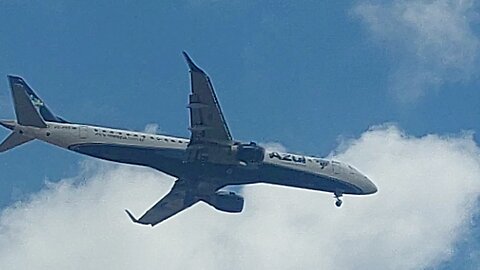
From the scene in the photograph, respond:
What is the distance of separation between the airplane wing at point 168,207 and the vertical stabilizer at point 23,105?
1690cm

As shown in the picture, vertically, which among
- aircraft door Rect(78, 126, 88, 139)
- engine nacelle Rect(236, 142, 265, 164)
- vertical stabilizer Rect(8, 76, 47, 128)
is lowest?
vertical stabilizer Rect(8, 76, 47, 128)

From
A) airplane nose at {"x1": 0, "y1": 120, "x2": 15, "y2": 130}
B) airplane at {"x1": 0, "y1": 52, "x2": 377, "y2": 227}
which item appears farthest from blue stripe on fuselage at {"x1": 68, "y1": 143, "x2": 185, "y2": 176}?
airplane nose at {"x1": 0, "y1": 120, "x2": 15, "y2": 130}

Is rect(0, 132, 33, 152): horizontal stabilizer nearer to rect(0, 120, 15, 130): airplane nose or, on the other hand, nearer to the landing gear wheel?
rect(0, 120, 15, 130): airplane nose

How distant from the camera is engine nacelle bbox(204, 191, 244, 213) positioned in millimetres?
92688

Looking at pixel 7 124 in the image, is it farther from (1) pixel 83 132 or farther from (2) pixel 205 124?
(2) pixel 205 124

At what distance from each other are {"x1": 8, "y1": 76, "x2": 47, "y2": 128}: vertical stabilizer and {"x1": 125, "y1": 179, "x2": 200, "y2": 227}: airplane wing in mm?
16898

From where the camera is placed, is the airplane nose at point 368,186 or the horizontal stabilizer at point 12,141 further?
the airplane nose at point 368,186

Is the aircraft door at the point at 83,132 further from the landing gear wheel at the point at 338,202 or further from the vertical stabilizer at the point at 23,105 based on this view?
the landing gear wheel at the point at 338,202

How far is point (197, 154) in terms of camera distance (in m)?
83.4

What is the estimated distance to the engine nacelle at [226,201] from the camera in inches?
3649

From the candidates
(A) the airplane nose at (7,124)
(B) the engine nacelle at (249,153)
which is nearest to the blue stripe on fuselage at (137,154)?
(B) the engine nacelle at (249,153)

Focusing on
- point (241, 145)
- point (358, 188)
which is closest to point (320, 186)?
point (358, 188)

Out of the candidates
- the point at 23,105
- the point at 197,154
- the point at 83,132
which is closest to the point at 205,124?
the point at 197,154

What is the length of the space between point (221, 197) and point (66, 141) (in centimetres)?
1689
